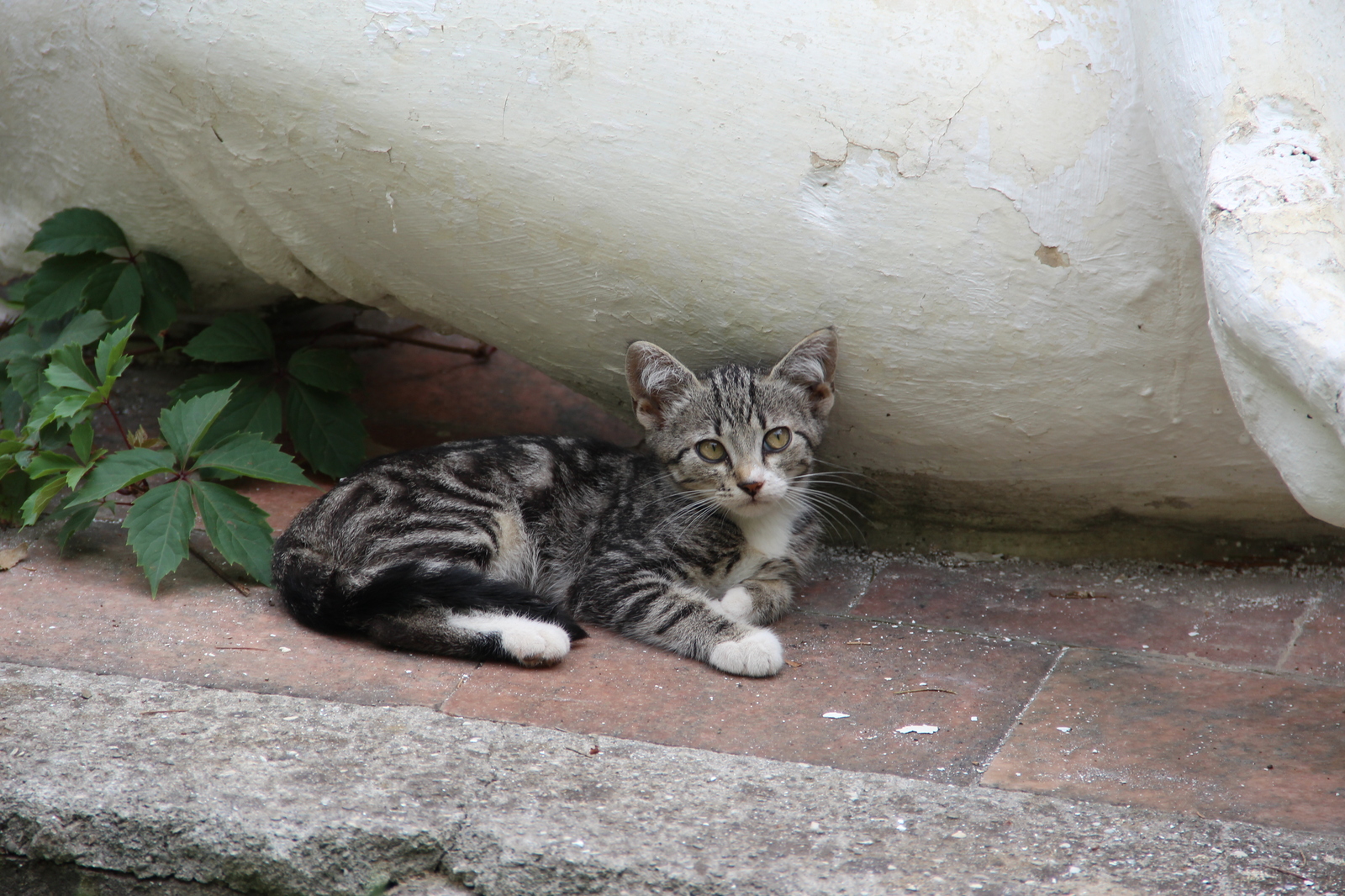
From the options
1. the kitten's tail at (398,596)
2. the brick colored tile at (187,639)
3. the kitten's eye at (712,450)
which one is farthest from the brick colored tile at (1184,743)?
the brick colored tile at (187,639)

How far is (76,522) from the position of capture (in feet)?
10.3

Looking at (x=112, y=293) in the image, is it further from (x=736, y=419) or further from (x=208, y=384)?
(x=736, y=419)

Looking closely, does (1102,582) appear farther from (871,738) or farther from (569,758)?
(569,758)

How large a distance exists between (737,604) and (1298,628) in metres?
1.43

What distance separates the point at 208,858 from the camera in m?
1.90

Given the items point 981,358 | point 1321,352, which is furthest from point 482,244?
point 1321,352

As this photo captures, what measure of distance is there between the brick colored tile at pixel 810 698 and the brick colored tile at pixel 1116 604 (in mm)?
172

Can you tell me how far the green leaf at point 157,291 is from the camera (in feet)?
11.7

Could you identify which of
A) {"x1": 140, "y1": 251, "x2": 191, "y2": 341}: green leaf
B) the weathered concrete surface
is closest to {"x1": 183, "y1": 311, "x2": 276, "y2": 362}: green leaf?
{"x1": 140, "y1": 251, "x2": 191, "y2": 341}: green leaf

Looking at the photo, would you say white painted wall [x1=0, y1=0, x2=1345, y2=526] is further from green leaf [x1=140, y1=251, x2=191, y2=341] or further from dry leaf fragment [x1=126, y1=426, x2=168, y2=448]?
dry leaf fragment [x1=126, y1=426, x2=168, y2=448]

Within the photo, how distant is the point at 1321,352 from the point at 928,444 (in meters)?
1.30

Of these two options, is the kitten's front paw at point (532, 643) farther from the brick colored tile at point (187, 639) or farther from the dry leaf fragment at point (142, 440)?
the dry leaf fragment at point (142, 440)

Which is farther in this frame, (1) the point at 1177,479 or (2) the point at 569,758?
(1) the point at 1177,479

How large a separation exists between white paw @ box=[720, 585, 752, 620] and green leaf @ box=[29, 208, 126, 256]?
2166mm
